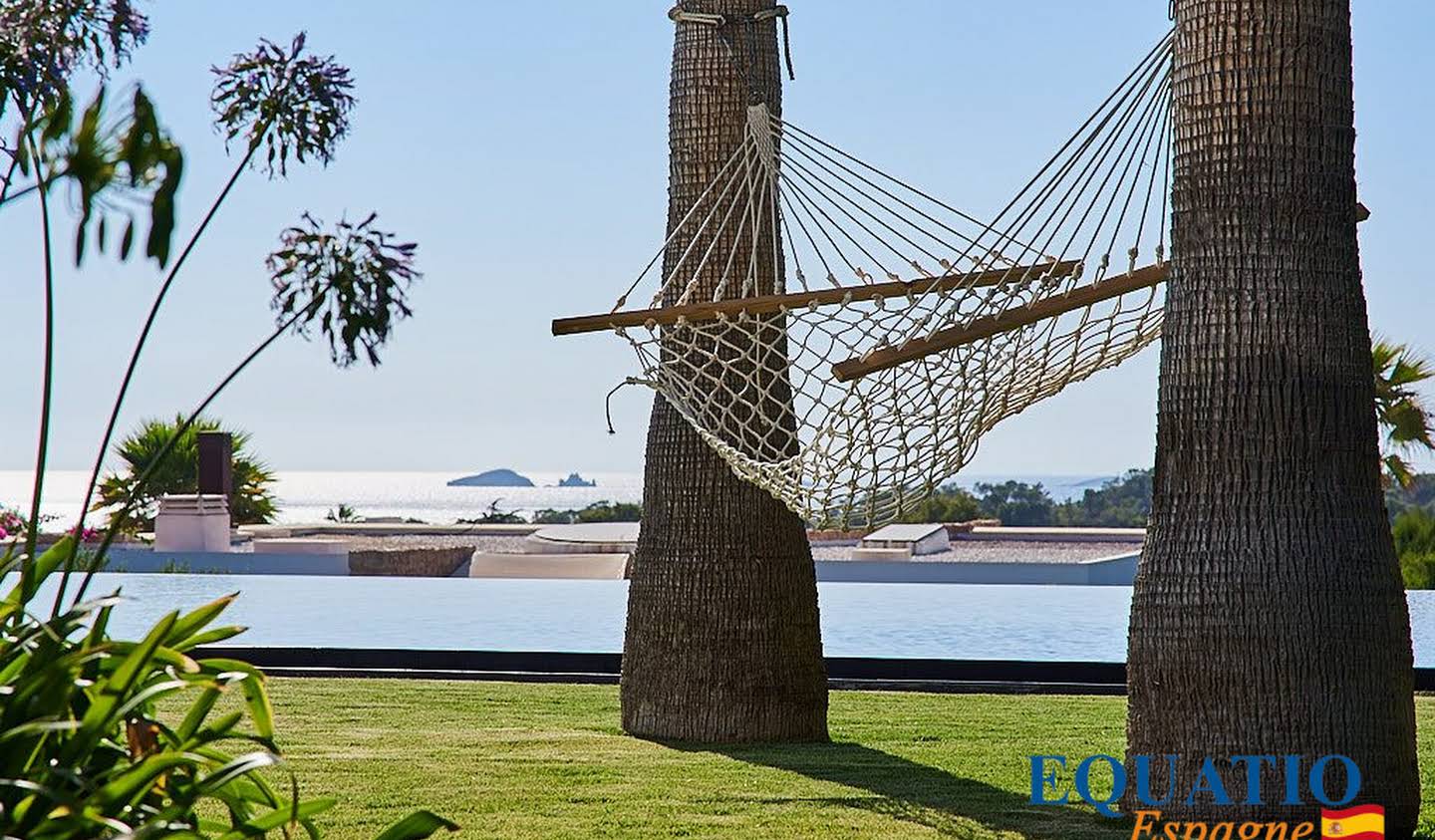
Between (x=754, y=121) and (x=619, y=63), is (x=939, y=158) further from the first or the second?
(x=754, y=121)

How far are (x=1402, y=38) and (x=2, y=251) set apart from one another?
610cm

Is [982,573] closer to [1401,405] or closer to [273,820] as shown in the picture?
[1401,405]

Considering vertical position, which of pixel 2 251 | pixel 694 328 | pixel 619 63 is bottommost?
pixel 694 328

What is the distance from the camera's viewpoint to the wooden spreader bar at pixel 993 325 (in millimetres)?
3520

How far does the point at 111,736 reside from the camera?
1.92 meters

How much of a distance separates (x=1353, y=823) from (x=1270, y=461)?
644mm

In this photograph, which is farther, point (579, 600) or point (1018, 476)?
point (1018, 476)

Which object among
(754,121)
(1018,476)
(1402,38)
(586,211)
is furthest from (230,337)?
(1018,476)

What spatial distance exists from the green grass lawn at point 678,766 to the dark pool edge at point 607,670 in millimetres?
267

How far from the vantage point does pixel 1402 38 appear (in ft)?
25.5

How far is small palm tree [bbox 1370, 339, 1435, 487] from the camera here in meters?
9.70

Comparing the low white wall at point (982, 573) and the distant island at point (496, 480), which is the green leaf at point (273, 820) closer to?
the low white wall at point (982, 573)

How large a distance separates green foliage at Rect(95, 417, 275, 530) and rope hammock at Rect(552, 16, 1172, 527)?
30.5 ft

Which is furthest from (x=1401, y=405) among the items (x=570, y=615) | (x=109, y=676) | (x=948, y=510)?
(x=109, y=676)
